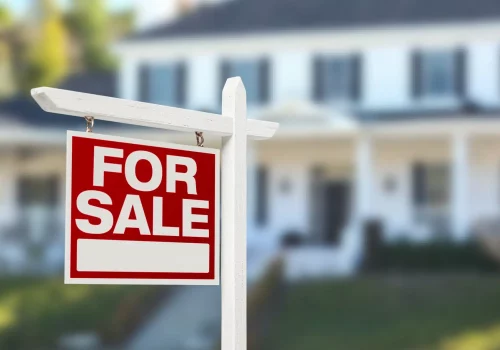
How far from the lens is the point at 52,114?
1184 inches

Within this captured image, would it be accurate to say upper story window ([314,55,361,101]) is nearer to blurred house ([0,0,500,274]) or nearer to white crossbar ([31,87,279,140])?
blurred house ([0,0,500,274])

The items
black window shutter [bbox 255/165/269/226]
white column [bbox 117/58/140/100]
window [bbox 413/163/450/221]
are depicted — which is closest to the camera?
window [bbox 413/163/450/221]

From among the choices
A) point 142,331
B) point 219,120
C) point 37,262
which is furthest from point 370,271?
point 219,120

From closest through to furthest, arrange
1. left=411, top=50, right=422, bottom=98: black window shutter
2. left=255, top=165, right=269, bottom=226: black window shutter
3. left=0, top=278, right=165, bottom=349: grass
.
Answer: left=0, top=278, right=165, bottom=349: grass
left=411, top=50, right=422, bottom=98: black window shutter
left=255, top=165, right=269, bottom=226: black window shutter

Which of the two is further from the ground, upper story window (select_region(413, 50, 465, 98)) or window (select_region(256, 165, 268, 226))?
upper story window (select_region(413, 50, 465, 98))

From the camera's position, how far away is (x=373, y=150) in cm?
2747

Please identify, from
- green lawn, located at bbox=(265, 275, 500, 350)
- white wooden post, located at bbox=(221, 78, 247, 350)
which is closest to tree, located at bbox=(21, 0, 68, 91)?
green lawn, located at bbox=(265, 275, 500, 350)

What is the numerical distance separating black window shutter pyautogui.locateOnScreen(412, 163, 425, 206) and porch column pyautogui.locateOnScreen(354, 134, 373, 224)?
4.08 feet

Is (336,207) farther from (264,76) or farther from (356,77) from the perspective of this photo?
(264,76)

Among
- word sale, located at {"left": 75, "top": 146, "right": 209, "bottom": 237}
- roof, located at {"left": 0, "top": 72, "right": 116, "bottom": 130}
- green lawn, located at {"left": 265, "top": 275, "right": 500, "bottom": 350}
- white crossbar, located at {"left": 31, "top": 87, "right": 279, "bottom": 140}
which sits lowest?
green lawn, located at {"left": 265, "top": 275, "right": 500, "bottom": 350}

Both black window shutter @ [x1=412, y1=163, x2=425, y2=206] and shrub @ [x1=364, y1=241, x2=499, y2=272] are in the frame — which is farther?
black window shutter @ [x1=412, y1=163, x2=425, y2=206]

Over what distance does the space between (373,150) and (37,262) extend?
27.2 feet

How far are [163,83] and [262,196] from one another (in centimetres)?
394

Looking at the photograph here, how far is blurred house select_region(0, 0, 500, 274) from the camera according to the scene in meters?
26.2
